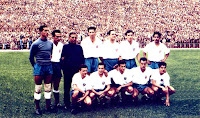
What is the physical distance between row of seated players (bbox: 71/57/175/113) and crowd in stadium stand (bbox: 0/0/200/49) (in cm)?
3176

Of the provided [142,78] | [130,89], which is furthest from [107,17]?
[130,89]

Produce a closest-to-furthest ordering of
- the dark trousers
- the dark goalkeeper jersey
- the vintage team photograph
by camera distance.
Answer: the dark goalkeeper jersey, the vintage team photograph, the dark trousers

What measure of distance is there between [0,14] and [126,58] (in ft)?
159

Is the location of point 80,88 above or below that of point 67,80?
below

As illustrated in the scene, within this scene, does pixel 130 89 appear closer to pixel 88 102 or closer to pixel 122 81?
pixel 122 81

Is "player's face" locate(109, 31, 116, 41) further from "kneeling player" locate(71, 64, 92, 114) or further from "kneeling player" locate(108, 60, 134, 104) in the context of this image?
"kneeling player" locate(71, 64, 92, 114)

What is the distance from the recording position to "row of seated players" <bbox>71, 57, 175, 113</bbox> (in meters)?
6.10

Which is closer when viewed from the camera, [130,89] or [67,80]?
[67,80]

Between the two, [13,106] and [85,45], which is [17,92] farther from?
[85,45]

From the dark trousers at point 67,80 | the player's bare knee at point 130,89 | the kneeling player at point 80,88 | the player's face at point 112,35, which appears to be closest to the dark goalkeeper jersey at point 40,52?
the dark trousers at point 67,80

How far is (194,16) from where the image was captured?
50.0 m

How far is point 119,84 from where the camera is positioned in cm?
679

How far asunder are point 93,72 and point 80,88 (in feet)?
2.35

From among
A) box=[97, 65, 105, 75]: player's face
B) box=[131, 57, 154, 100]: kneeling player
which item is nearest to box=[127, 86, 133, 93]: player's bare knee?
box=[131, 57, 154, 100]: kneeling player
